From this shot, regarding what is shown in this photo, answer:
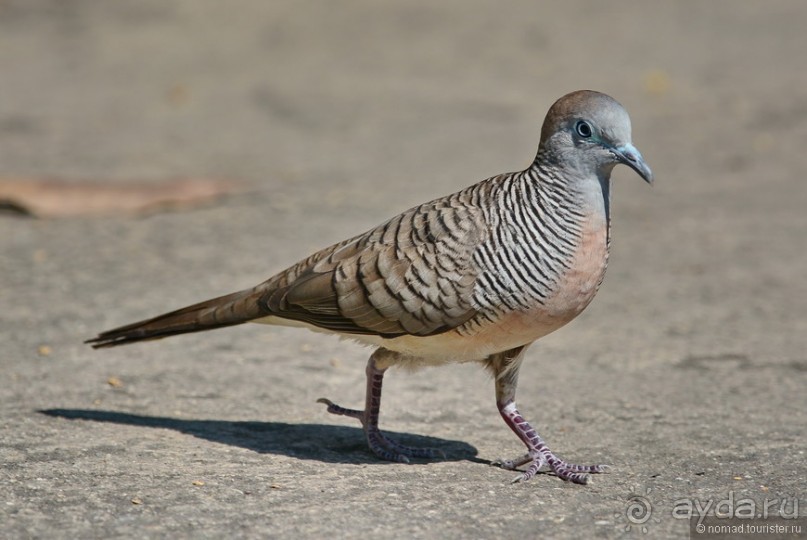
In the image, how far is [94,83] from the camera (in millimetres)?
14070

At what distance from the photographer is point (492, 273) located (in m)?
4.61

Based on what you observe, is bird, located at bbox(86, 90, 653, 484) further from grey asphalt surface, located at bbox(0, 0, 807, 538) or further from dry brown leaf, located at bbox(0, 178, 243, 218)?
dry brown leaf, located at bbox(0, 178, 243, 218)

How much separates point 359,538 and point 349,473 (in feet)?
2.62

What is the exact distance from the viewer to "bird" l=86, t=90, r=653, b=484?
4578 mm

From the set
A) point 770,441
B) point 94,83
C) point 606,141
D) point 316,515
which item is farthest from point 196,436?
point 94,83

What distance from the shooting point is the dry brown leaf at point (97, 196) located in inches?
367

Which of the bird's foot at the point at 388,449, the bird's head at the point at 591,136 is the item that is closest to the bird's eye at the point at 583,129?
the bird's head at the point at 591,136

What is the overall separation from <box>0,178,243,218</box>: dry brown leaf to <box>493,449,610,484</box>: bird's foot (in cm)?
544

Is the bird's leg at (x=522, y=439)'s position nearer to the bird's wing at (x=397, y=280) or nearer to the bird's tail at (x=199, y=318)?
the bird's wing at (x=397, y=280)

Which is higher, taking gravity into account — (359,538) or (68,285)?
(68,285)

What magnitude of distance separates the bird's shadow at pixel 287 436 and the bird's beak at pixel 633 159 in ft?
4.99

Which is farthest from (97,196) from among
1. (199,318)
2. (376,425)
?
(376,425)

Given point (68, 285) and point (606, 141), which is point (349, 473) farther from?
point (68, 285)

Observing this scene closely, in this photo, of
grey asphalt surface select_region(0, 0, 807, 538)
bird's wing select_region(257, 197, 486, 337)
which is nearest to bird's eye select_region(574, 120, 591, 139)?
bird's wing select_region(257, 197, 486, 337)
